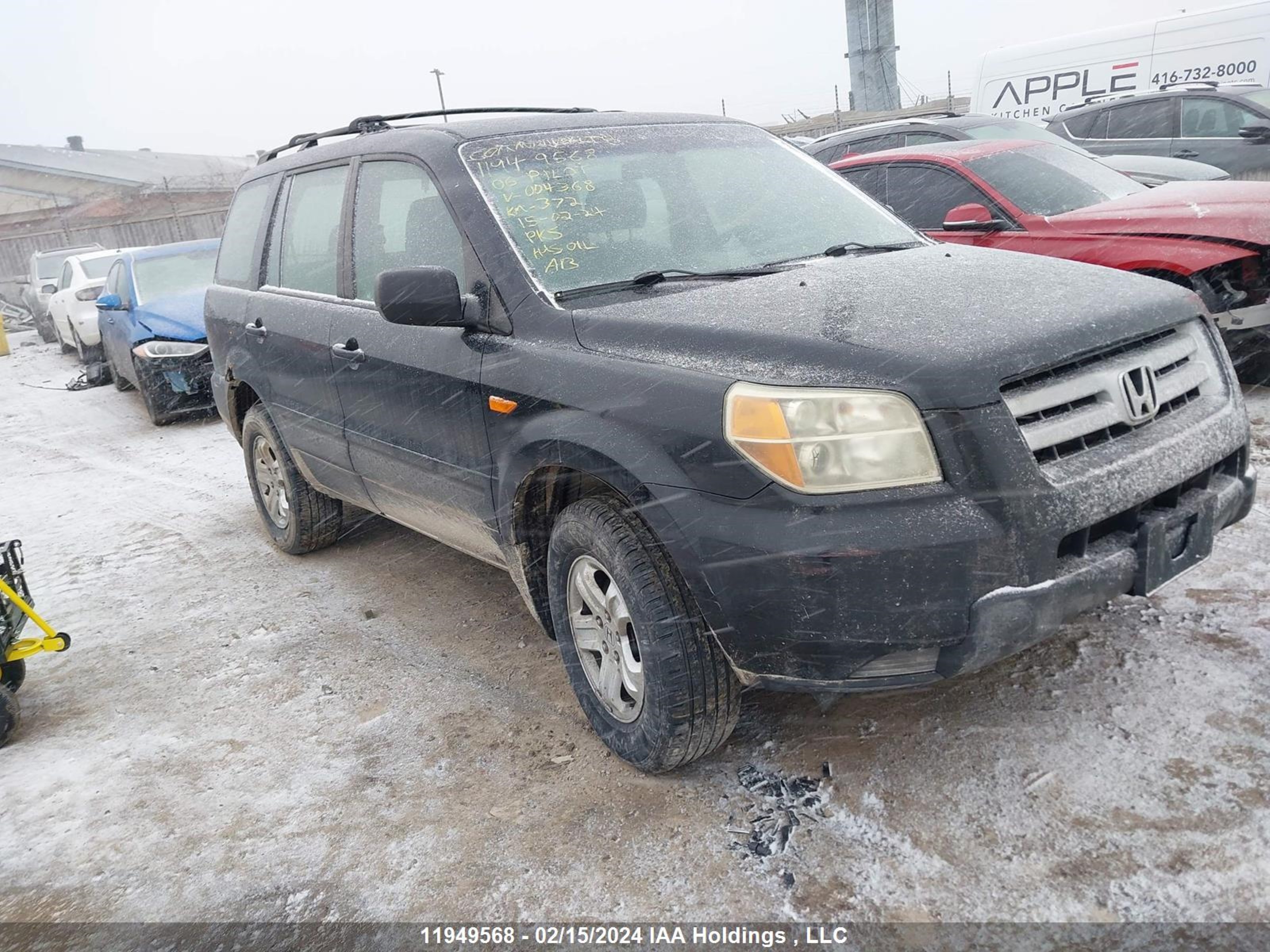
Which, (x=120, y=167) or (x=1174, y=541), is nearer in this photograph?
(x=1174, y=541)

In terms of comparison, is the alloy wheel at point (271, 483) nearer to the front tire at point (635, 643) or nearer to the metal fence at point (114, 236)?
the front tire at point (635, 643)

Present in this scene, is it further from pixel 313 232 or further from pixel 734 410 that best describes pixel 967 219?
pixel 734 410

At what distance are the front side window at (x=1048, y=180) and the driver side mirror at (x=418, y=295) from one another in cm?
430

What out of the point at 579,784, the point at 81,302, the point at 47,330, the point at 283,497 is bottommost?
the point at 579,784

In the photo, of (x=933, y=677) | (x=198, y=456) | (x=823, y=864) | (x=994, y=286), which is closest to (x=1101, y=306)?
(x=994, y=286)

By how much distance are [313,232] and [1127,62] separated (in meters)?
12.0

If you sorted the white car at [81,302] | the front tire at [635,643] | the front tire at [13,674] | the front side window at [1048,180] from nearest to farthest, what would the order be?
the front tire at [635,643] → the front tire at [13,674] → the front side window at [1048,180] → the white car at [81,302]

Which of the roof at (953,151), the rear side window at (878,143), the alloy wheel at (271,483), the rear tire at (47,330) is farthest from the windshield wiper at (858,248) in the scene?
the rear tire at (47,330)

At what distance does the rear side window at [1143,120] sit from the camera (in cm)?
1031

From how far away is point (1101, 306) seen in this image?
2.77 metres

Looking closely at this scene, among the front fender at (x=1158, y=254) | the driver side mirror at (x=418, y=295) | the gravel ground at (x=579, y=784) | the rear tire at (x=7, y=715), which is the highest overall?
the driver side mirror at (x=418, y=295)

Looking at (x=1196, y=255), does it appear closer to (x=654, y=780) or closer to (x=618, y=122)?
(x=618, y=122)

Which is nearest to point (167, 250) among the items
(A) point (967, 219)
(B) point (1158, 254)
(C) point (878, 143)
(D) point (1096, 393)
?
(C) point (878, 143)

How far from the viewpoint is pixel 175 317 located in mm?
9617
